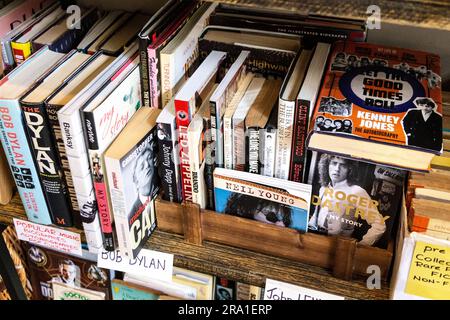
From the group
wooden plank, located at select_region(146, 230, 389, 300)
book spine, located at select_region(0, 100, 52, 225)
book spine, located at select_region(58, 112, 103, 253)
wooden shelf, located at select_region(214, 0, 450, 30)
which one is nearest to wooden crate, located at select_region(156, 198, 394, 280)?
wooden plank, located at select_region(146, 230, 389, 300)

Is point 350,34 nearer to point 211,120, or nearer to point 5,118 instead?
point 211,120

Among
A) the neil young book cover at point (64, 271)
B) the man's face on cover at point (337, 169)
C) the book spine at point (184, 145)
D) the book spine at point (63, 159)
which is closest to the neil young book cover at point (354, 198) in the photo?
the man's face on cover at point (337, 169)

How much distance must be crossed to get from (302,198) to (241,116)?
17 centimetres

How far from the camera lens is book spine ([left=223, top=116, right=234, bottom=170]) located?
83 cm

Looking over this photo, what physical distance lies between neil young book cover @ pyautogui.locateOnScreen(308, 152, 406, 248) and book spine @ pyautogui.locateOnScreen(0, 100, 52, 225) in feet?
1.62

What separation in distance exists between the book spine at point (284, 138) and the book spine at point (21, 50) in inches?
20.0

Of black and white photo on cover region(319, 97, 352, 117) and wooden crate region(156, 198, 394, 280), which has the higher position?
black and white photo on cover region(319, 97, 352, 117)

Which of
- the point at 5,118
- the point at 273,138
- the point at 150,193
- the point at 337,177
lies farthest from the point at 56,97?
the point at 337,177

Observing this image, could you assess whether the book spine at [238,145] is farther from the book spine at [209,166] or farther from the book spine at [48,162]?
the book spine at [48,162]

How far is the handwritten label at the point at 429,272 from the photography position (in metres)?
0.76

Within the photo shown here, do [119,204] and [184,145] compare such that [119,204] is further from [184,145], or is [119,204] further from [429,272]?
[429,272]

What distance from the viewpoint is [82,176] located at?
865 mm

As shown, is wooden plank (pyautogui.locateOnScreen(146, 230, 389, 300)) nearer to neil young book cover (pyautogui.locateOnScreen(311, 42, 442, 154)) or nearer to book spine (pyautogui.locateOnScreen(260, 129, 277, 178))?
book spine (pyautogui.locateOnScreen(260, 129, 277, 178))

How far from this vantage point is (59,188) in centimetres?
93
